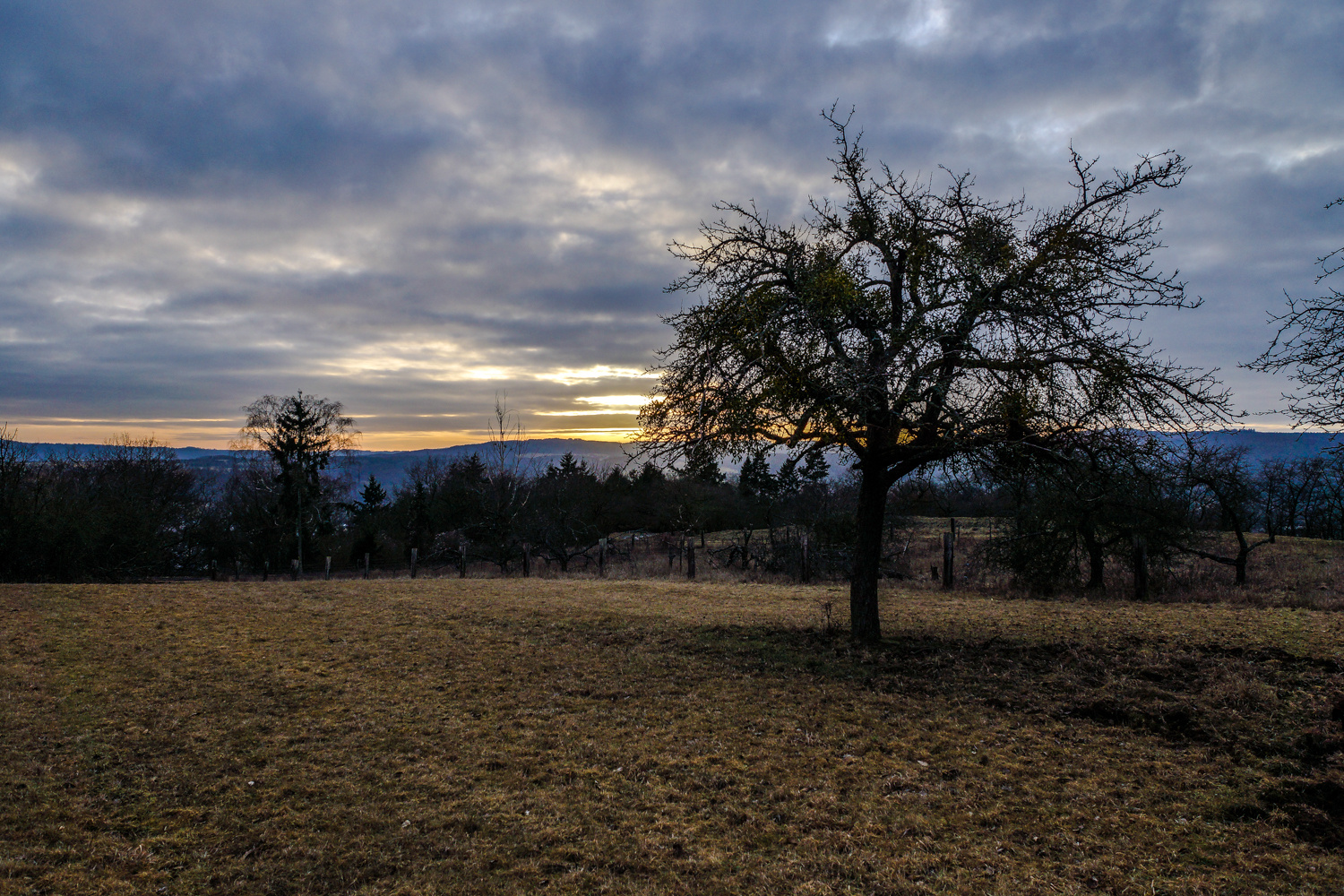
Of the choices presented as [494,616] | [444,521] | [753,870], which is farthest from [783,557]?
[444,521]

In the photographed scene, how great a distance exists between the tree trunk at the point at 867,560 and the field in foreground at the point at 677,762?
0.41 metres

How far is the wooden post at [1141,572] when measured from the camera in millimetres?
16625

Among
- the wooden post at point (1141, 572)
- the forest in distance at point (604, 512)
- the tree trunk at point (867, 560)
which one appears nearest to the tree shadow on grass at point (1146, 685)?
the tree trunk at point (867, 560)

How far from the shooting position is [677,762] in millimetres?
5883

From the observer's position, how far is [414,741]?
643cm

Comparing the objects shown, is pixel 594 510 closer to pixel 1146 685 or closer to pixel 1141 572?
pixel 1141 572

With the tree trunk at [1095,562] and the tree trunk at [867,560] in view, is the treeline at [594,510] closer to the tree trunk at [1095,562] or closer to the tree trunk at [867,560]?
the tree trunk at [1095,562]

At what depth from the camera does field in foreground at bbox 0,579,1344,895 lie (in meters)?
4.19

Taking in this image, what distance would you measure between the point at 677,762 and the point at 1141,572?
16.6m

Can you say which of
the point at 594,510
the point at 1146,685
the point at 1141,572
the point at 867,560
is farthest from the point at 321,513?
the point at 1146,685

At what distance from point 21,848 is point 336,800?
1918mm

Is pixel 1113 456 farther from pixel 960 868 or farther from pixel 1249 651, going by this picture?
pixel 960 868

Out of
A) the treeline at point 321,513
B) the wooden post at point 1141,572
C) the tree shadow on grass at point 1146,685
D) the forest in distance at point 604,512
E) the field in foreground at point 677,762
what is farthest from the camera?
the treeline at point 321,513

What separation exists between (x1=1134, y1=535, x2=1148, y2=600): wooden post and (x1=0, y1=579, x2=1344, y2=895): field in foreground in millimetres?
5455
